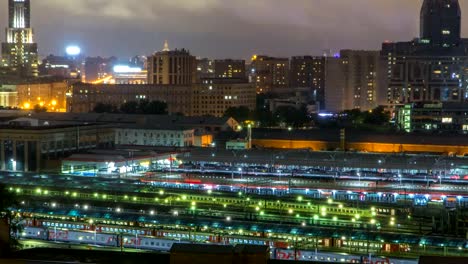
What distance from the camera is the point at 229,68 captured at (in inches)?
2029

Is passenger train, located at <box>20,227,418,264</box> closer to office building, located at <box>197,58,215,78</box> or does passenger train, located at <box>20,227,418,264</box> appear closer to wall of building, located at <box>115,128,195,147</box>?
wall of building, located at <box>115,128,195,147</box>

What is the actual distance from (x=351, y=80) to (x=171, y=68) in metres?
8.53

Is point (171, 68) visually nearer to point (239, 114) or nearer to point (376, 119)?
point (239, 114)

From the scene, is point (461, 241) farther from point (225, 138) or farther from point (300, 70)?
point (300, 70)

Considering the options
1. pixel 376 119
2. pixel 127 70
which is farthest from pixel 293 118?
pixel 127 70

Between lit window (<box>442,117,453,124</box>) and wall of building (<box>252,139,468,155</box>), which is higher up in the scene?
lit window (<box>442,117,453,124</box>)

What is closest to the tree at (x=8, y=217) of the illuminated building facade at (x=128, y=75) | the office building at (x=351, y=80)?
the office building at (x=351, y=80)

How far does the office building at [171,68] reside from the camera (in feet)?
121

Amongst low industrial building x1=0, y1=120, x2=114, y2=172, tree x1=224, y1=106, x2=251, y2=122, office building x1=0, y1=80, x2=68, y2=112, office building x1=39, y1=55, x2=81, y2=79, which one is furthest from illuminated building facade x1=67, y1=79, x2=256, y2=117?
office building x1=39, y1=55, x2=81, y2=79

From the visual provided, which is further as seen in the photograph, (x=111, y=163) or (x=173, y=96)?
(x=173, y=96)

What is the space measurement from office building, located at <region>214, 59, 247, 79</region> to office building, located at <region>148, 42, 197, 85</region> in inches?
512

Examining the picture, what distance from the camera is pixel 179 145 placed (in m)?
20.6

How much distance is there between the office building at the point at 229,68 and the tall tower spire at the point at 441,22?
1083cm

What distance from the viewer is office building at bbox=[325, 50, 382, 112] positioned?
39.2m
